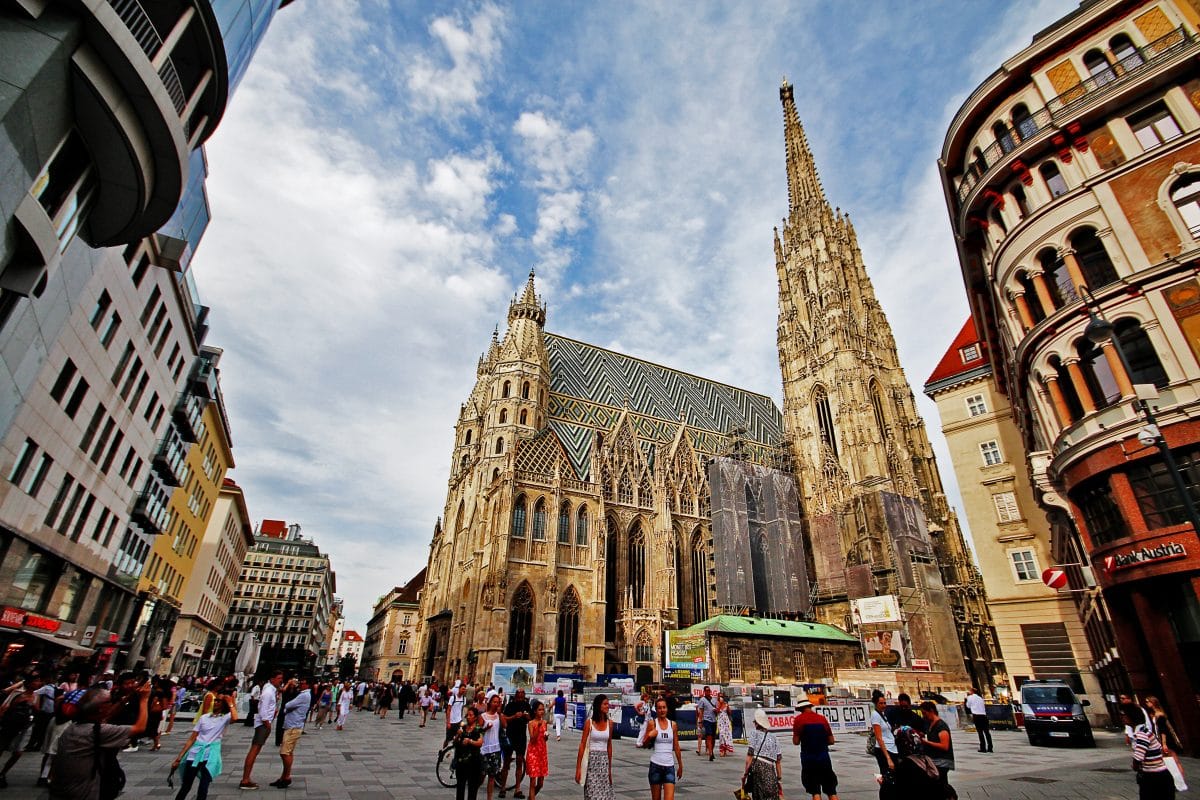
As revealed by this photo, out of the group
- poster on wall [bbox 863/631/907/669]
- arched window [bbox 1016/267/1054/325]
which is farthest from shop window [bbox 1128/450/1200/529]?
poster on wall [bbox 863/631/907/669]

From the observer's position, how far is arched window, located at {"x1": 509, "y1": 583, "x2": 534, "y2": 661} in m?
33.3

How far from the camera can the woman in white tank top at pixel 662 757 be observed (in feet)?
19.5

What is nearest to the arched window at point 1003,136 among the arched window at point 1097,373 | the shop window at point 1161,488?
the arched window at point 1097,373

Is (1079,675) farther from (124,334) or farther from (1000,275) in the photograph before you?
(124,334)

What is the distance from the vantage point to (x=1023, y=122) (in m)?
16.8

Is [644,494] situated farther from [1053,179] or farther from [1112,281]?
[1112,281]

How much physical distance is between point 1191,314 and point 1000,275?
500 cm

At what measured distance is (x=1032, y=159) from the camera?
1597 centimetres

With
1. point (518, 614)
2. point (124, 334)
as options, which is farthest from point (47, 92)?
point (518, 614)

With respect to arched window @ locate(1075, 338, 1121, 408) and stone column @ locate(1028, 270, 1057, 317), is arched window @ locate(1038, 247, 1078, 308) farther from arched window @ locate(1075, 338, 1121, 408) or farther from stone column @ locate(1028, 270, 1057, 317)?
arched window @ locate(1075, 338, 1121, 408)

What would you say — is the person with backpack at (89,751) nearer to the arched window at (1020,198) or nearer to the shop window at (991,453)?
the arched window at (1020,198)

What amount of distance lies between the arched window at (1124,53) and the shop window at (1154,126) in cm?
130

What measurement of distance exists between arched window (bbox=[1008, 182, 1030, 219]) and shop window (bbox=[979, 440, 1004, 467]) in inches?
548

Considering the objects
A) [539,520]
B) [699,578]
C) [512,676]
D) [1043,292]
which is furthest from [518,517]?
[1043,292]
